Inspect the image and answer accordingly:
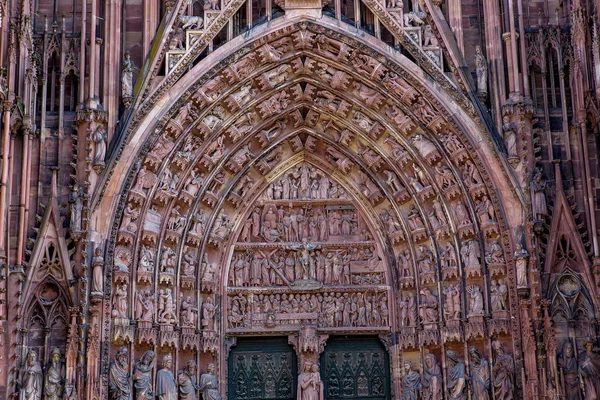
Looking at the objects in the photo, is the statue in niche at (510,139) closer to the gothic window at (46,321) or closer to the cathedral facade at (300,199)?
the cathedral facade at (300,199)

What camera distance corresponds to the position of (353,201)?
19.4m

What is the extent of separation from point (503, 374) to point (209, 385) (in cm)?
462

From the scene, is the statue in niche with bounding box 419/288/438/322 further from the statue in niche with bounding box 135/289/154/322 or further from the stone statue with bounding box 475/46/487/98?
the statue in niche with bounding box 135/289/154/322

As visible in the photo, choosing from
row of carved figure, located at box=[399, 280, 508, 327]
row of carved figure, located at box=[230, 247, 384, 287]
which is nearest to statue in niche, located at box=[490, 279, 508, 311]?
row of carved figure, located at box=[399, 280, 508, 327]

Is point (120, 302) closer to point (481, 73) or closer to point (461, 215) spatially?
point (461, 215)

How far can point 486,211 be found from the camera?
17625mm

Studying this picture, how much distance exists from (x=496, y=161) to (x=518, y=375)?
3.34 m

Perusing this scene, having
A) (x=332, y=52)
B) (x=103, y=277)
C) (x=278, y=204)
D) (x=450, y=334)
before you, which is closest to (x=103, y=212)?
(x=103, y=277)

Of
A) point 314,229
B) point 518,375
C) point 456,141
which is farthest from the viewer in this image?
point 314,229

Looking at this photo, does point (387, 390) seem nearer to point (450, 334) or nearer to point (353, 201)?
point (450, 334)

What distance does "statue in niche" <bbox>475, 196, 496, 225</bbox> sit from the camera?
57.7 feet

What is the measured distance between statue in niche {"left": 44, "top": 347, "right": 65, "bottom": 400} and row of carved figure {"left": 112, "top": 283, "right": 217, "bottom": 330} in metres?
1.12

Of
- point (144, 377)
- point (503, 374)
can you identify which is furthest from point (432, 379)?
point (144, 377)

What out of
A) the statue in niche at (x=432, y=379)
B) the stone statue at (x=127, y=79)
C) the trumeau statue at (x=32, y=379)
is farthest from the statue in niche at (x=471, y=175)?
the trumeau statue at (x=32, y=379)
